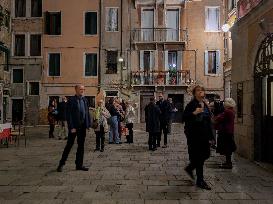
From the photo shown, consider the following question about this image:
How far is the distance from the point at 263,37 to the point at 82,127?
4.76m

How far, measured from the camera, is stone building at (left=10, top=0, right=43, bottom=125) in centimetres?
3186

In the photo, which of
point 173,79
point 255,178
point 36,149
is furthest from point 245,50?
point 173,79

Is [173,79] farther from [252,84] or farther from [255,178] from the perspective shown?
[255,178]

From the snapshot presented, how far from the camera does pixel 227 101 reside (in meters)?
9.57

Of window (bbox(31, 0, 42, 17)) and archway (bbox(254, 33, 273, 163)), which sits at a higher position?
window (bbox(31, 0, 42, 17))

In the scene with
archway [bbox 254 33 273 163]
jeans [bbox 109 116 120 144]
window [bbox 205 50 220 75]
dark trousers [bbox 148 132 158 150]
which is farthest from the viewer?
window [bbox 205 50 220 75]

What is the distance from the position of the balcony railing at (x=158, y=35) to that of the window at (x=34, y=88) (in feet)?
26.7

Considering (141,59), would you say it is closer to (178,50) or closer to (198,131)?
(178,50)

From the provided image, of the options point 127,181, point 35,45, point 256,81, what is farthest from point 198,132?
point 35,45

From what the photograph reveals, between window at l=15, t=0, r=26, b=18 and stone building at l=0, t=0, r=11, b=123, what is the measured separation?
34.3 inches

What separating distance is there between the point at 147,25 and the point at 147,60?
105 inches

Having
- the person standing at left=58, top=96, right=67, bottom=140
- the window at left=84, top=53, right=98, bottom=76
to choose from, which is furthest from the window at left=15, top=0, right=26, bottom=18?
the person standing at left=58, top=96, right=67, bottom=140

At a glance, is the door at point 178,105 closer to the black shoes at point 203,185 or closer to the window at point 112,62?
the window at point 112,62

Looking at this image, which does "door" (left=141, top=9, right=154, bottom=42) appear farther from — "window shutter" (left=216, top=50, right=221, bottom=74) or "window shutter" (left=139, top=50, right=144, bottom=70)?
"window shutter" (left=216, top=50, right=221, bottom=74)
